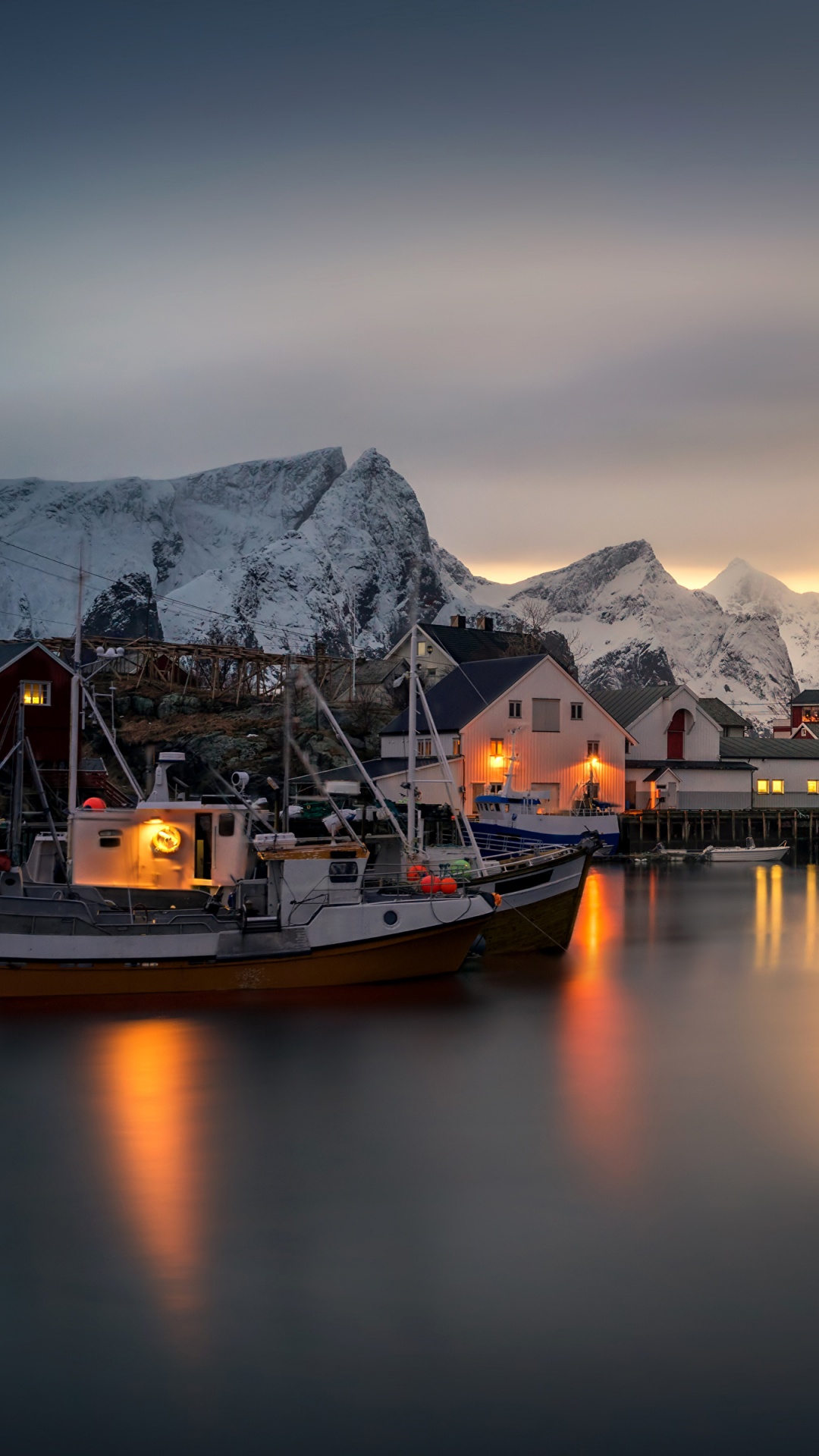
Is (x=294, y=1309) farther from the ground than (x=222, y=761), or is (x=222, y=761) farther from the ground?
(x=222, y=761)

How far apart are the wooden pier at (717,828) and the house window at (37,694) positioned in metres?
29.5

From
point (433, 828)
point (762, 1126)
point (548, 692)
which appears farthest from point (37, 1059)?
point (548, 692)

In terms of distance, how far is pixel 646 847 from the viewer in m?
64.5

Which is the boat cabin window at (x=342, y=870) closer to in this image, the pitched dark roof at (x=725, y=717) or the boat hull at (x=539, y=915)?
the boat hull at (x=539, y=915)

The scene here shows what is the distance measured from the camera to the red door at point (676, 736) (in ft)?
233

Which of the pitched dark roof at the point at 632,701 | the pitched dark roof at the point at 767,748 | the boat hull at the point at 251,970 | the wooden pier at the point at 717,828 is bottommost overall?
the boat hull at the point at 251,970

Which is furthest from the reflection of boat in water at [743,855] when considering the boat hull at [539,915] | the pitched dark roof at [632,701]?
the boat hull at [539,915]

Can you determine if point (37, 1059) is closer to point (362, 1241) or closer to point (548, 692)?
point (362, 1241)

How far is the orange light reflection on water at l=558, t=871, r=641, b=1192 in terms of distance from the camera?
1603cm

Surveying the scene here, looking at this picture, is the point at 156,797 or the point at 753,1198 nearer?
the point at 753,1198

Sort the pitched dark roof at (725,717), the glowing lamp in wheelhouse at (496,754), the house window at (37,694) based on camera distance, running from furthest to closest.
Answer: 1. the pitched dark roof at (725,717)
2. the glowing lamp in wheelhouse at (496,754)
3. the house window at (37,694)

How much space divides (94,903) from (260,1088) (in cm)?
581

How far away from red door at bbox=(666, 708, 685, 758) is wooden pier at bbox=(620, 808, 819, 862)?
4.73 m

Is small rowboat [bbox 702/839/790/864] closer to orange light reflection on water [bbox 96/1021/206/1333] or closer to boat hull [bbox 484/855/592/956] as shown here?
boat hull [bbox 484/855/592/956]
